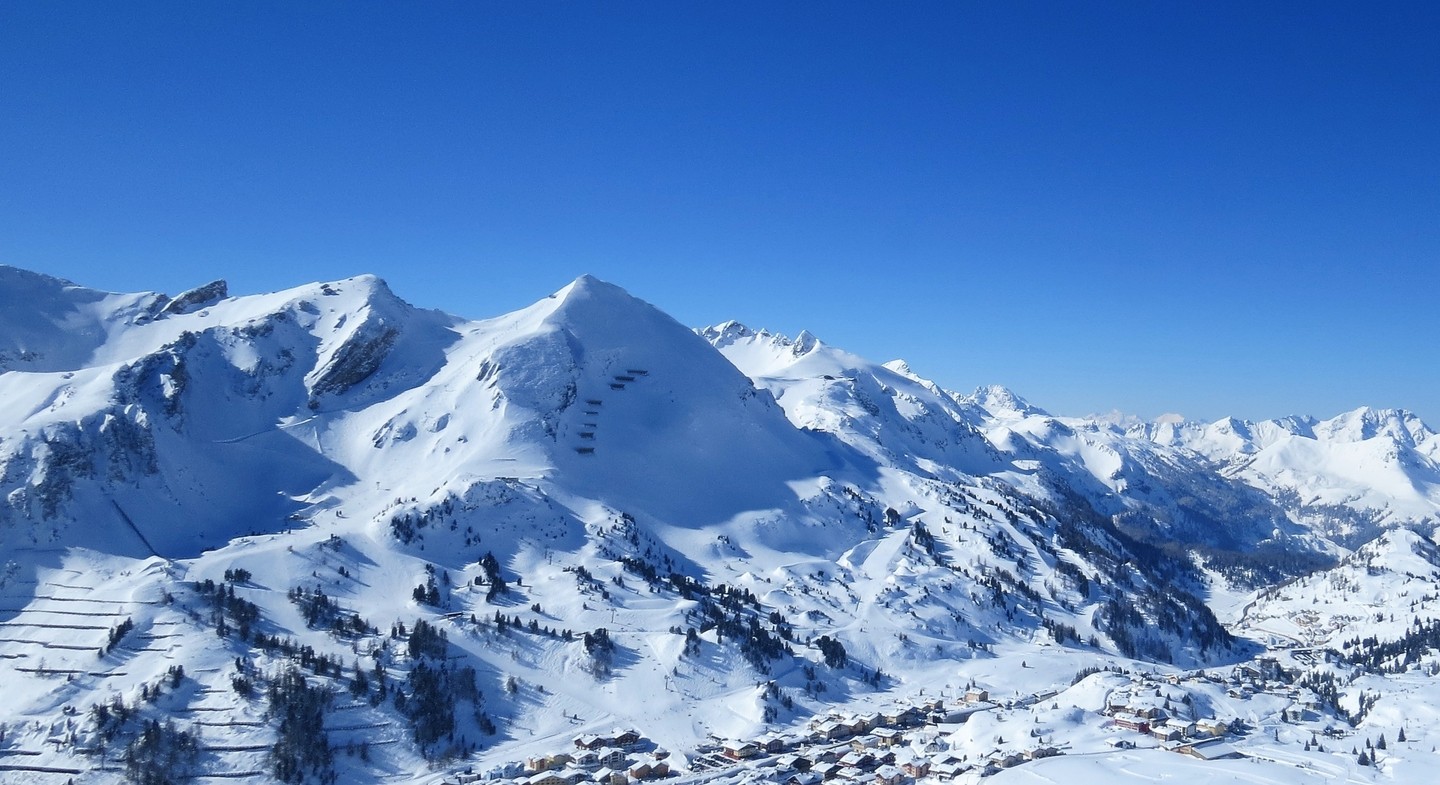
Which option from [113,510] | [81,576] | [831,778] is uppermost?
[113,510]

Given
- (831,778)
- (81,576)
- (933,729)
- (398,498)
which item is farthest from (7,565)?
(933,729)

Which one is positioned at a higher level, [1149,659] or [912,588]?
[912,588]

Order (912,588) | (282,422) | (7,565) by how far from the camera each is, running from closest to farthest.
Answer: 1. (7,565)
2. (912,588)
3. (282,422)

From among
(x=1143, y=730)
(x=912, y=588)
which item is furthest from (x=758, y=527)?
(x=1143, y=730)

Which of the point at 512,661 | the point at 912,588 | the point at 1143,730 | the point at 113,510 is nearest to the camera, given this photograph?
the point at 1143,730

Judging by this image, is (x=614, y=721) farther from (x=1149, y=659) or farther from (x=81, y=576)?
(x=1149, y=659)

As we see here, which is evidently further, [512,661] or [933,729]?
[512,661]
